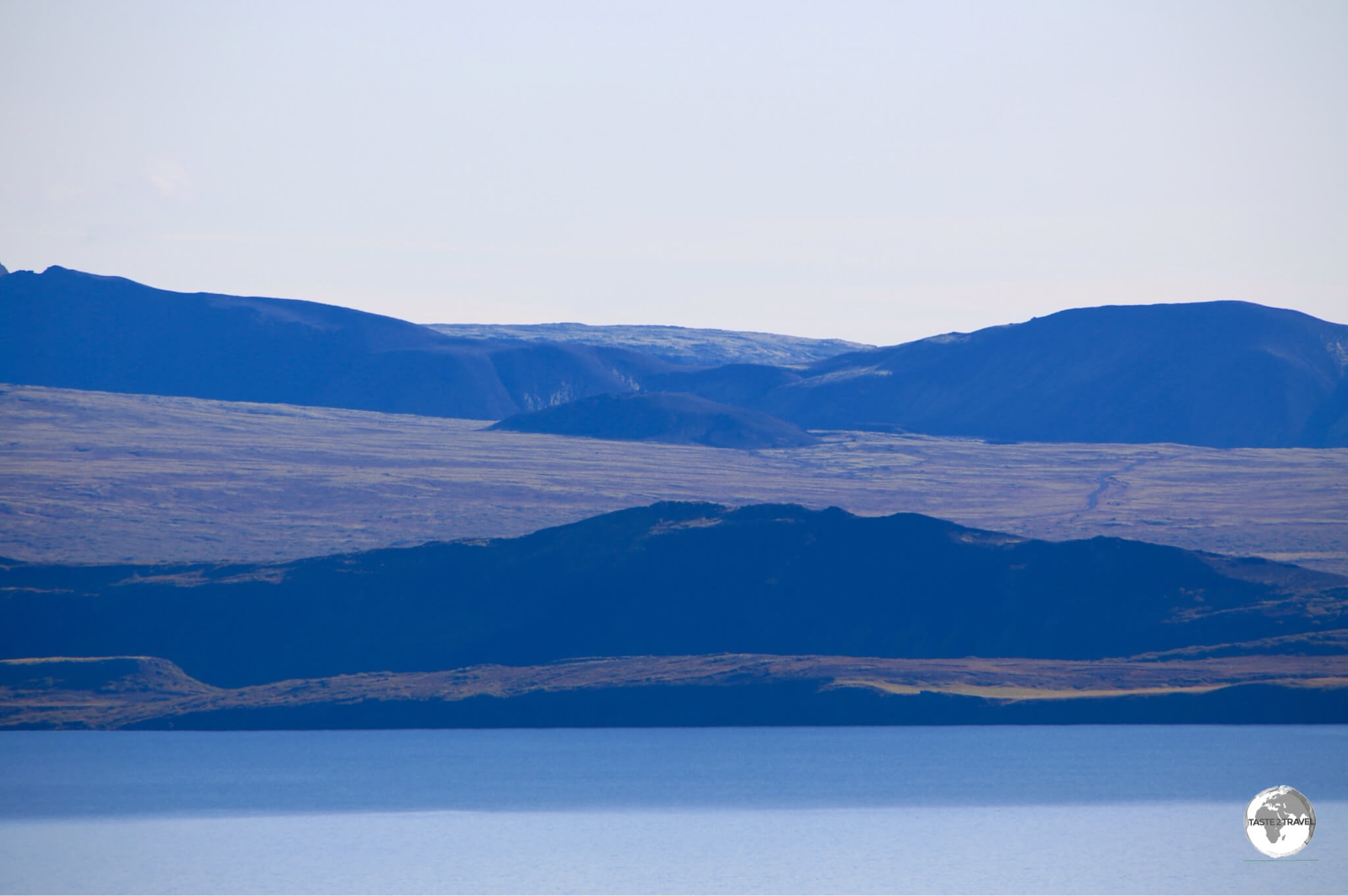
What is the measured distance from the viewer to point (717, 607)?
96000 millimetres

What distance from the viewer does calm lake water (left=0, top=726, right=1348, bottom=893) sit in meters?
43.9

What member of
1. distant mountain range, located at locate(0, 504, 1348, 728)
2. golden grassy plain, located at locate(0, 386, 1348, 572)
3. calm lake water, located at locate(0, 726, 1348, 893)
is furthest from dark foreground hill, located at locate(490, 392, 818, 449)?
calm lake water, located at locate(0, 726, 1348, 893)

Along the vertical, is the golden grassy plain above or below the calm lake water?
above

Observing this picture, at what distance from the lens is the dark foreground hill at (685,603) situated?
94500 millimetres

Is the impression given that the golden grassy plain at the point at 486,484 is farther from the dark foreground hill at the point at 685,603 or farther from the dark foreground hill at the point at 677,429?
the dark foreground hill at the point at 685,603

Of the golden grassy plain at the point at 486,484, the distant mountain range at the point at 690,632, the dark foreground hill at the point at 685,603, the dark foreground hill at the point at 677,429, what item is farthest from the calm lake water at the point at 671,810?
the dark foreground hill at the point at 677,429

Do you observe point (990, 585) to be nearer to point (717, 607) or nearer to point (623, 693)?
point (717, 607)

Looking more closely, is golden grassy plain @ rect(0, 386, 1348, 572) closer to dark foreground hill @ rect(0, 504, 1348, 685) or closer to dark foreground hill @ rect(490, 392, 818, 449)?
dark foreground hill @ rect(490, 392, 818, 449)

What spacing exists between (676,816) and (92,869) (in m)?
17.2

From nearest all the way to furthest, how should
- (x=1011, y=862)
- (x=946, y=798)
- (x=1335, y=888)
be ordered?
(x=1335, y=888) < (x=1011, y=862) < (x=946, y=798)

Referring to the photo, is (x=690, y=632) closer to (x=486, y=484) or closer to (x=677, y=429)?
(x=486, y=484)

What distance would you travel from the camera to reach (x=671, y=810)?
57.6 m

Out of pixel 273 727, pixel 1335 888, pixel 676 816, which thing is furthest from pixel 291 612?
pixel 1335 888

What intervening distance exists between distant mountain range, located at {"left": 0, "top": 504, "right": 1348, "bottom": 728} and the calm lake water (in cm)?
174
